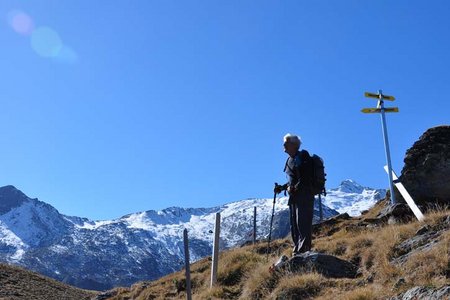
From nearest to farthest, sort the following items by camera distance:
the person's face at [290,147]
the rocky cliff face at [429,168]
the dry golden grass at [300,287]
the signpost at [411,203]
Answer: the dry golden grass at [300,287] < the person's face at [290,147] < the signpost at [411,203] < the rocky cliff face at [429,168]

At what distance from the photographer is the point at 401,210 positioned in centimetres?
1342

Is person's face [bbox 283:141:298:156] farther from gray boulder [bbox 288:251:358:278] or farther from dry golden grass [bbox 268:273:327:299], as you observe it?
dry golden grass [bbox 268:273:327:299]

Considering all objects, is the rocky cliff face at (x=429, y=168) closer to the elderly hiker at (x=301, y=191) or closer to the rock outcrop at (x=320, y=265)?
the elderly hiker at (x=301, y=191)

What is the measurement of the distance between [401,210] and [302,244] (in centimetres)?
403

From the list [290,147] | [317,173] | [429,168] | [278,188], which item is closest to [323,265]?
[317,173]

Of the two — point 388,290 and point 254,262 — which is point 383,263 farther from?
point 254,262

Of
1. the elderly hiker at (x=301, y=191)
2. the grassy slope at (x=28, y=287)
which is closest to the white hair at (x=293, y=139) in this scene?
the elderly hiker at (x=301, y=191)

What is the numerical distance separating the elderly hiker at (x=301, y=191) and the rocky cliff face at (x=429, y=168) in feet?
16.8

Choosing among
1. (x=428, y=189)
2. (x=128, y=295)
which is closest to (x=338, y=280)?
(x=428, y=189)

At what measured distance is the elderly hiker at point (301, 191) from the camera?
10516 millimetres

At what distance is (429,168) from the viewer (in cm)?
1501

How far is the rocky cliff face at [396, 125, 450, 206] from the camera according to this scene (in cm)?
1455

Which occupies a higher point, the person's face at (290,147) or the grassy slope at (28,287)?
the person's face at (290,147)

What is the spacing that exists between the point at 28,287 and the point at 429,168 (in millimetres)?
26097
